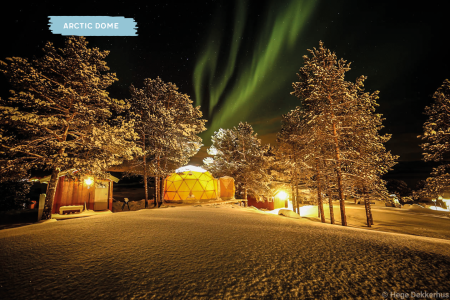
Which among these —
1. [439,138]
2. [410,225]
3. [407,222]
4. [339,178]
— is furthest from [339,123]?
[407,222]

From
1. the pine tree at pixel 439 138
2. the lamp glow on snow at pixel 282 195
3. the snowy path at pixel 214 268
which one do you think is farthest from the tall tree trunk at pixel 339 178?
the lamp glow on snow at pixel 282 195

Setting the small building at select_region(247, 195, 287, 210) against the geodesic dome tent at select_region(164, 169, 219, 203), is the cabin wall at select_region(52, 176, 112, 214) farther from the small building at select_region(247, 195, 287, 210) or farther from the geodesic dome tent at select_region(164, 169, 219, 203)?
the small building at select_region(247, 195, 287, 210)

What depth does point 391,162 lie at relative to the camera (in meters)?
14.3

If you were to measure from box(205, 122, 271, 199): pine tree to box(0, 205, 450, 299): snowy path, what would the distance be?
56.6 ft

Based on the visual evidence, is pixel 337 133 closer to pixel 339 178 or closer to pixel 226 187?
pixel 339 178

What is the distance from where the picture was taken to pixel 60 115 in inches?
324

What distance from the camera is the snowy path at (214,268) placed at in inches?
74.2

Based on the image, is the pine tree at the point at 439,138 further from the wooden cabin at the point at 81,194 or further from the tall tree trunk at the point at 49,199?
the wooden cabin at the point at 81,194

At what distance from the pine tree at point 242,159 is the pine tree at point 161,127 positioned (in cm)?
710

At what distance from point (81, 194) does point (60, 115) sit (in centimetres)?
887

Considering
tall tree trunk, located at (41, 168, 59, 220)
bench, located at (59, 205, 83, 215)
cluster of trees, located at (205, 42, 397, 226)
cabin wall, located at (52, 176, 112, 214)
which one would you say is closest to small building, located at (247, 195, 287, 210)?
cluster of trees, located at (205, 42, 397, 226)

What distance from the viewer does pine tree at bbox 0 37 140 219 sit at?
23.8 feet

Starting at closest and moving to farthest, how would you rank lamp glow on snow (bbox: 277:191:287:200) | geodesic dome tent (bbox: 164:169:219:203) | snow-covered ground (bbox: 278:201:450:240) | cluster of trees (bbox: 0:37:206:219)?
cluster of trees (bbox: 0:37:206:219) < snow-covered ground (bbox: 278:201:450:240) < geodesic dome tent (bbox: 164:169:219:203) < lamp glow on snow (bbox: 277:191:287:200)

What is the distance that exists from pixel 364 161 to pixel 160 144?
606 inches
